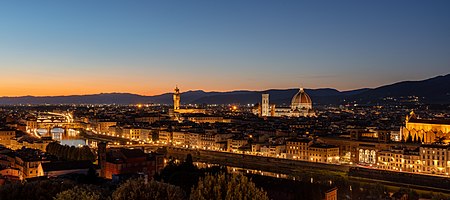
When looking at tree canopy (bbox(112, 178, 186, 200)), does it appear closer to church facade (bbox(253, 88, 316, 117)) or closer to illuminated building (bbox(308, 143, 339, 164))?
illuminated building (bbox(308, 143, 339, 164))

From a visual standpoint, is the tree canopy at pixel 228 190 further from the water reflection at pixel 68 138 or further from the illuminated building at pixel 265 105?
the illuminated building at pixel 265 105

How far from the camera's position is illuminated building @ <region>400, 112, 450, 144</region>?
79.9ft

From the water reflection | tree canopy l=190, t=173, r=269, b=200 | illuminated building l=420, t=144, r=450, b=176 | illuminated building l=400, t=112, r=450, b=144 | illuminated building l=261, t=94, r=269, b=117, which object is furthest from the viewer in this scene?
illuminated building l=261, t=94, r=269, b=117

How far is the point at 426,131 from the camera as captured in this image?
2530 cm

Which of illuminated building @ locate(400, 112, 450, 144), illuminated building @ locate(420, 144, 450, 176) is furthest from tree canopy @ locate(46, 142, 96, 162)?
illuminated building @ locate(400, 112, 450, 144)

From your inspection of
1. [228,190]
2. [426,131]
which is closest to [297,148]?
[426,131]

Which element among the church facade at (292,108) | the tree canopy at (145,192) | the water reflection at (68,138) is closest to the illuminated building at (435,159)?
the tree canopy at (145,192)

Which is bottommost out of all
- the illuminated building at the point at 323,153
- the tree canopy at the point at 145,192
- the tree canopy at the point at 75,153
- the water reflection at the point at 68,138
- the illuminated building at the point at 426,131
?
the water reflection at the point at 68,138

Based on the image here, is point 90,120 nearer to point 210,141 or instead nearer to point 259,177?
point 210,141

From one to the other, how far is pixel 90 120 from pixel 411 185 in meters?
41.2

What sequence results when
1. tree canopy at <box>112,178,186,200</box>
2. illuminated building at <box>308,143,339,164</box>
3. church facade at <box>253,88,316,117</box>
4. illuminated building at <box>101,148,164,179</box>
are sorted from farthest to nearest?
church facade at <box>253,88,316,117</box>, illuminated building at <box>308,143,339,164</box>, illuminated building at <box>101,148,164,179</box>, tree canopy at <box>112,178,186,200</box>

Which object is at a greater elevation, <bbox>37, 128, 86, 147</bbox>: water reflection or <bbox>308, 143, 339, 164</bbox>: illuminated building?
<bbox>308, 143, 339, 164</bbox>: illuminated building

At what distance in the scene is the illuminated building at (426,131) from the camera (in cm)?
2437

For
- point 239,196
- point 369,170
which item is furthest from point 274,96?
point 239,196
